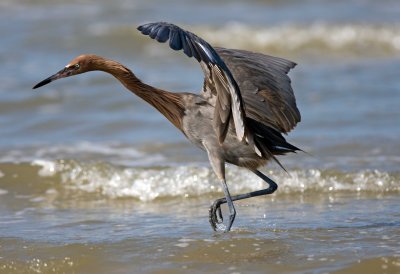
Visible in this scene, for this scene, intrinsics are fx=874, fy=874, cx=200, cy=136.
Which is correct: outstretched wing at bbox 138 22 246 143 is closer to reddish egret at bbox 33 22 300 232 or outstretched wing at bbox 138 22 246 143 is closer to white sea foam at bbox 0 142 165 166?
reddish egret at bbox 33 22 300 232

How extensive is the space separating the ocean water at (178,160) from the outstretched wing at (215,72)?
958mm

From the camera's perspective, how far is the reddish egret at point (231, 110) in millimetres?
7180

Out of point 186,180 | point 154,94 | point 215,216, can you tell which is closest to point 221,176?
point 215,216

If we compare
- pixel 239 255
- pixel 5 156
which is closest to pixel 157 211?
pixel 239 255

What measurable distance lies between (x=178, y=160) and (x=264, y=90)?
9.44 feet

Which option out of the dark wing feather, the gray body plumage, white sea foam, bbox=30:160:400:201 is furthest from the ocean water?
the dark wing feather

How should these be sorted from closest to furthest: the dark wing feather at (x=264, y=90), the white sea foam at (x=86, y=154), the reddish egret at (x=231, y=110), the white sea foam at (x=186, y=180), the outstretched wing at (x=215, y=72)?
the outstretched wing at (x=215, y=72) < the reddish egret at (x=231, y=110) < the dark wing feather at (x=264, y=90) < the white sea foam at (x=186, y=180) < the white sea foam at (x=86, y=154)

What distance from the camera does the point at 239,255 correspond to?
21.8 feet

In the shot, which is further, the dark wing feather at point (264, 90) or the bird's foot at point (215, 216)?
the dark wing feather at point (264, 90)

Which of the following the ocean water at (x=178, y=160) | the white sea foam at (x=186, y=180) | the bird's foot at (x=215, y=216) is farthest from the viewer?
the white sea foam at (x=186, y=180)

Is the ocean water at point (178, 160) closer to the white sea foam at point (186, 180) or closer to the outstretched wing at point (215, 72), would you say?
the white sea foam at point (186, 180)

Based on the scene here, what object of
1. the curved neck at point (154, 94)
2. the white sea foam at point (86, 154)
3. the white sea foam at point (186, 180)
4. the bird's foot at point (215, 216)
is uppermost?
the curved neck at point (154, 94)

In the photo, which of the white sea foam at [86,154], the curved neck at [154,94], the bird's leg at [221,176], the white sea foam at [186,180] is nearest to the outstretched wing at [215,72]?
the bird's leg at [221,176]

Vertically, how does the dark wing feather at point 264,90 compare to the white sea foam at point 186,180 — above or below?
above
